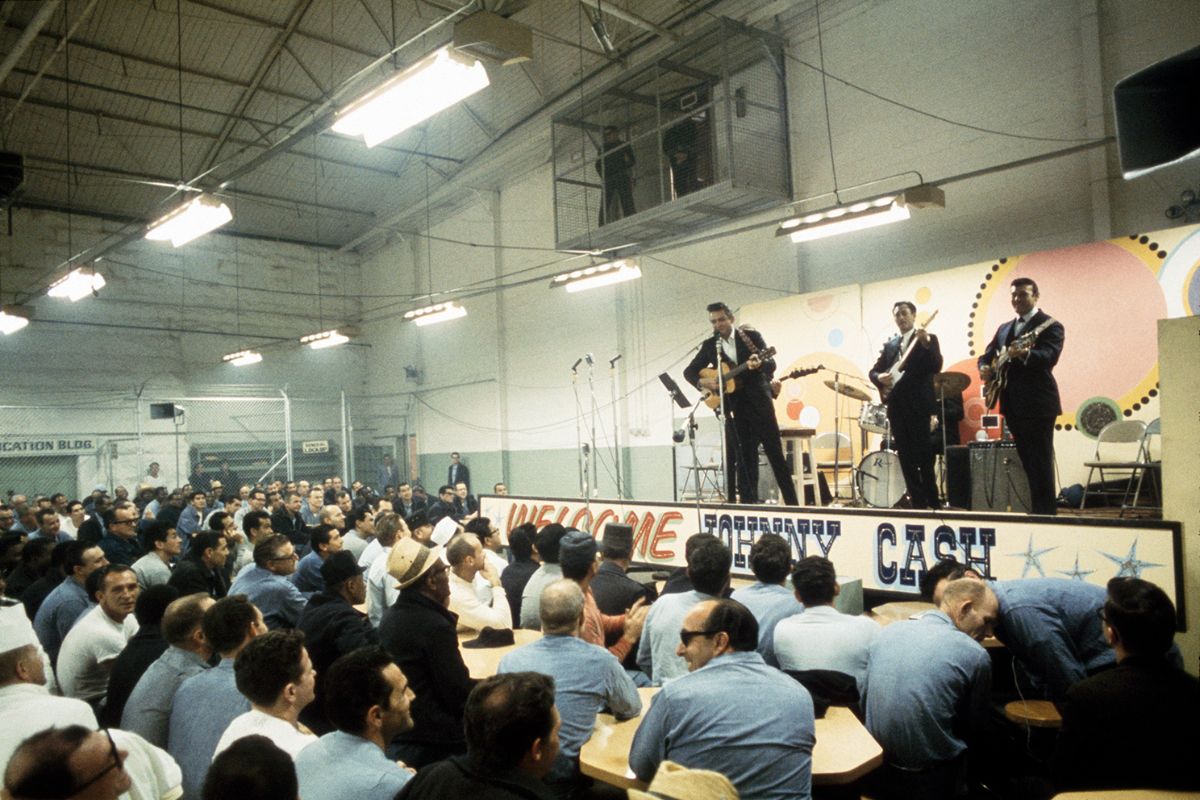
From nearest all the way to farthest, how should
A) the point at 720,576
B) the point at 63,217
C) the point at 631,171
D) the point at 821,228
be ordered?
the point at 720,576 → the point at 821,228 → the point at 631,171 → the point at 63,217

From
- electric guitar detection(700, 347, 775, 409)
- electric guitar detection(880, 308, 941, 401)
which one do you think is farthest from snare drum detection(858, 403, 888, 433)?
electric guitar detection(700, 347, 775, 409)

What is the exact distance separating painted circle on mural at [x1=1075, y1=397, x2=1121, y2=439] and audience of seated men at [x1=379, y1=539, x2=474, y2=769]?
22.7ft

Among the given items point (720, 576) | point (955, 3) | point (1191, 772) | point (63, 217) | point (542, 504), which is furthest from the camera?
point (63, 217)

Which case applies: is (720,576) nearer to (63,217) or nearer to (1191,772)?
(1191,772)

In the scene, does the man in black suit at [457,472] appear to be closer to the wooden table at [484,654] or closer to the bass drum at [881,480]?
the bass drum at [881,480]

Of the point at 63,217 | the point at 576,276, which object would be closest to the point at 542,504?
the point at 576,276

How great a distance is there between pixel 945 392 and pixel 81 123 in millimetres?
14195

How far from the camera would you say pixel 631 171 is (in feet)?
38.9

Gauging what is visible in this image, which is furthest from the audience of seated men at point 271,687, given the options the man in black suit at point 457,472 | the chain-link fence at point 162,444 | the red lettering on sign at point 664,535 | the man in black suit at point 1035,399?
the man in black suit at point 457,472

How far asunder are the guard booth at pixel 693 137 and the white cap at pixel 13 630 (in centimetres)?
833

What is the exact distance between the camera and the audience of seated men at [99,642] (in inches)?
156

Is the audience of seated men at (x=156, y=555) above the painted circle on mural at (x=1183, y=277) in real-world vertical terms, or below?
below

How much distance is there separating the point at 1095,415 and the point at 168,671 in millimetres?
8022

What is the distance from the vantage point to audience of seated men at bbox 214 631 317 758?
252cm
